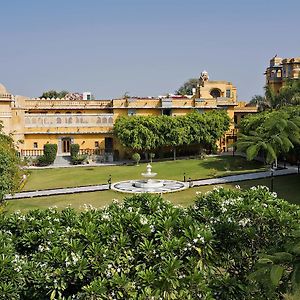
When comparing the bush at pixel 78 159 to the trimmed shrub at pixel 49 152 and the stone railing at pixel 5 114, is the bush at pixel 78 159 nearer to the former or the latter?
the trimmed shrub at pixel 49 152

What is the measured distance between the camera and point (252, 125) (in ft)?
113

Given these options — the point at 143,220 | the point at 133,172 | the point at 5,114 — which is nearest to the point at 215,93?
the point at 133,172

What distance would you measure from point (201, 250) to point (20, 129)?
37.0 m

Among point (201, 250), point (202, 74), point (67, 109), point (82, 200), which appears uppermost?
point (202, 74)

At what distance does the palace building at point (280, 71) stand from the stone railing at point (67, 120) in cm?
2168

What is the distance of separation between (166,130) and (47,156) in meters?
12.3

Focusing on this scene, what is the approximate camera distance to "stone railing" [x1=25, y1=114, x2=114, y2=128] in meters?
43.2

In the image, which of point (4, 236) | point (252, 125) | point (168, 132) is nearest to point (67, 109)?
point (168, 132)

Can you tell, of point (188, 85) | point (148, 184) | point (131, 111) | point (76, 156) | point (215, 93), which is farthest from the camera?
point (188, 85)

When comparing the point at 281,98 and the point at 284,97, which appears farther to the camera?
the point at 281,98

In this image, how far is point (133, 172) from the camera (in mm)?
34906

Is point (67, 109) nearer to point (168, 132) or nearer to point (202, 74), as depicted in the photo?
point (168, 132)

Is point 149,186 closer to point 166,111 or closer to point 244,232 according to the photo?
point 166,111

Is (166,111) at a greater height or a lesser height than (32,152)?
greater
